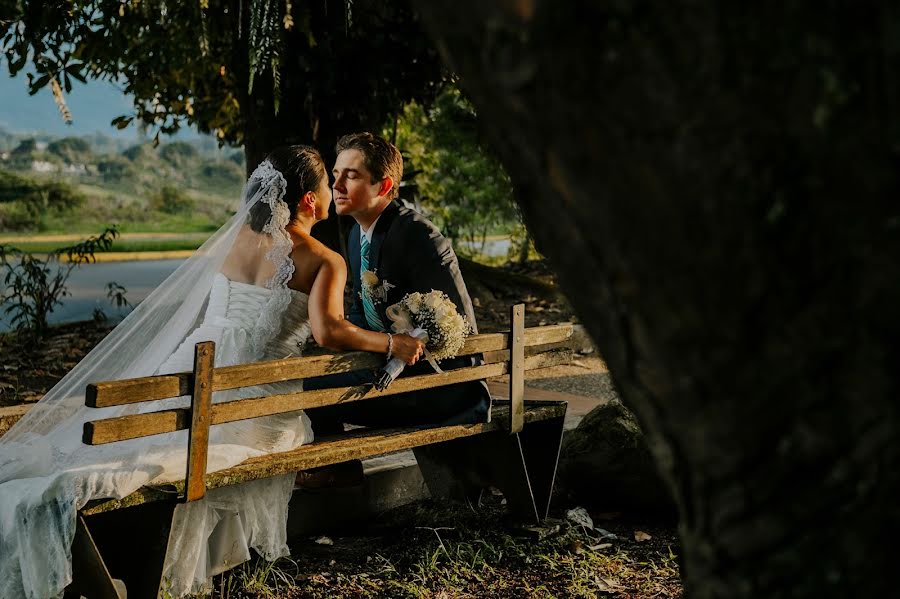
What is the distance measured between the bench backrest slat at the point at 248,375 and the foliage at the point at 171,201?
2520 centimetres

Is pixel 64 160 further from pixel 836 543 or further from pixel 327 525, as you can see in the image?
pixel 836 543

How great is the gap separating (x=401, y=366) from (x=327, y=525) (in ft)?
3.53

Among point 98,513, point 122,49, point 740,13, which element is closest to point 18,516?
point 98,513

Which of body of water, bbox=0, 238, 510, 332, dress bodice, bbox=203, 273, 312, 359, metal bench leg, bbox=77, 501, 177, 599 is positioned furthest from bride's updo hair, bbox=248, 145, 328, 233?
body of water, bbox=0, 238, 510, 332

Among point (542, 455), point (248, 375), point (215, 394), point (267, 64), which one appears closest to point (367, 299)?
point (215, 394)

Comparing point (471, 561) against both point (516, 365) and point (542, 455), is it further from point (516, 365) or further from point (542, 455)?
A: point (516, 365)

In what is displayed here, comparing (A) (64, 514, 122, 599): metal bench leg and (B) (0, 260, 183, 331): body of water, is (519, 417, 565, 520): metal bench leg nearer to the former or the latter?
(A) (64, 514, 122, 599): metal bench leg

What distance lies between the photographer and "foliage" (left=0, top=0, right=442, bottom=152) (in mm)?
8109

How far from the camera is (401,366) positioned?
4.36 metres

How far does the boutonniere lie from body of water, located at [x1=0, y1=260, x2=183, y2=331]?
4.83m

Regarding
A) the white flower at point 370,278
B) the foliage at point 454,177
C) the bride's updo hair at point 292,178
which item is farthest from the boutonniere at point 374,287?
the foliage at point 454,177

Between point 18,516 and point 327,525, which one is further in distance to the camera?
point 327,525

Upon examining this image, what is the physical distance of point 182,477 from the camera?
3654 millimetres

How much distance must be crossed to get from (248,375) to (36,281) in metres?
6.57
